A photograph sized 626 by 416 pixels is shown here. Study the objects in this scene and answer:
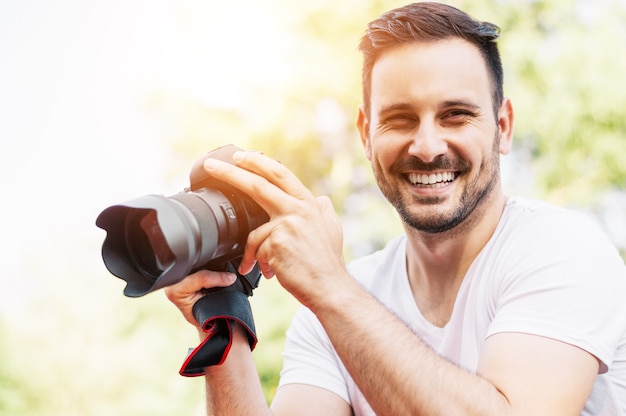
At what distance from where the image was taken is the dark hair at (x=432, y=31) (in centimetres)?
181

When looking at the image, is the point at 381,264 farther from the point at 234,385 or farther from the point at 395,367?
the point at 395,367

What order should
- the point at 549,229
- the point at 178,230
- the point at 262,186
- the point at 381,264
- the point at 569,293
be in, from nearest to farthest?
the point at 178,230 → the point at 262,186 → the point at 569,293 → the point at 549,229 → the point at 381,264

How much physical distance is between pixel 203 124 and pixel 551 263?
5.81 meters

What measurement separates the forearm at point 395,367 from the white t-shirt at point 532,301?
205 millimetres

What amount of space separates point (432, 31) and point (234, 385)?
1029 mm

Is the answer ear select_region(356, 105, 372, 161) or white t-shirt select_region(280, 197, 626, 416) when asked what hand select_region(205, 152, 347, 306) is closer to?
white t-shirt select_region(280, 197, 626, 416)

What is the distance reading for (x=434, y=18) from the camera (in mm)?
1818

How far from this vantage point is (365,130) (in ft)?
6.98

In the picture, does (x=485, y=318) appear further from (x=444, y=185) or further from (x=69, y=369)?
(x=69, y=369)

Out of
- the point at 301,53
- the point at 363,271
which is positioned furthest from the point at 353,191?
the point at 363,271

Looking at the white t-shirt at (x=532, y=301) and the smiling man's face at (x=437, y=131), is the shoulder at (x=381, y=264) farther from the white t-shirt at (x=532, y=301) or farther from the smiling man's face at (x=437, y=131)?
the smiling man's face at (x=437, y=131)

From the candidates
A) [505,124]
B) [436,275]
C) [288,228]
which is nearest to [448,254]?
[436,275]

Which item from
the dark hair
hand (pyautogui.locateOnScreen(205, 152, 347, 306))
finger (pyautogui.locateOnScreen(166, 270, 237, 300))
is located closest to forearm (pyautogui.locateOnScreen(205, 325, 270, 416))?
finger (pyautogui.locateOnScreen(166, 270, 237, 300))

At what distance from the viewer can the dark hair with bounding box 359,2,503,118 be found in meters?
1.81
